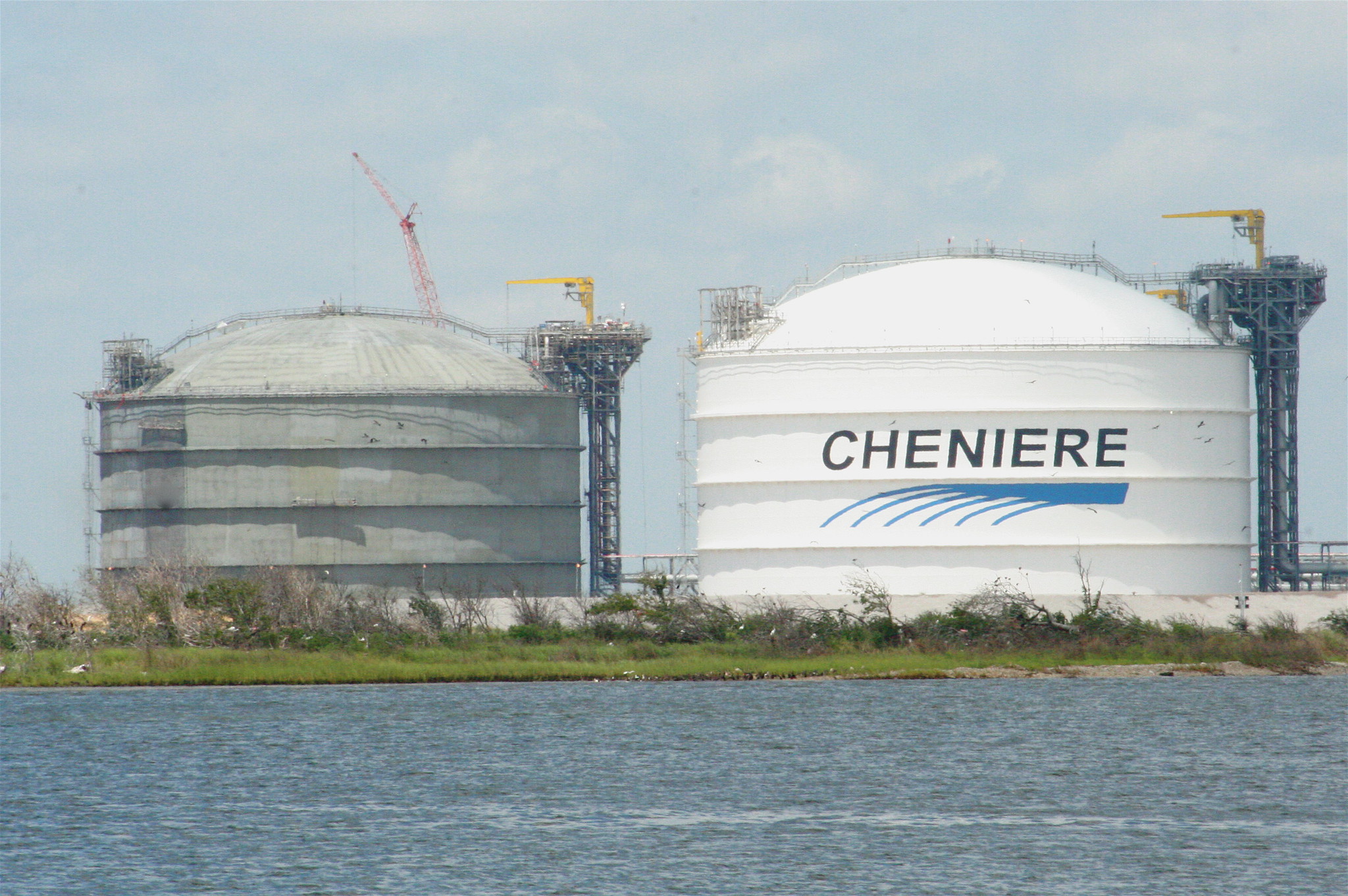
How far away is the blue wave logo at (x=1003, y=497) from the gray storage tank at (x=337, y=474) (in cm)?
1557

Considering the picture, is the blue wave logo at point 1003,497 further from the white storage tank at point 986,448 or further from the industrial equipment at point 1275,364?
the industrial equipment at point 1275,364

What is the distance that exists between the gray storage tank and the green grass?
31.6ft

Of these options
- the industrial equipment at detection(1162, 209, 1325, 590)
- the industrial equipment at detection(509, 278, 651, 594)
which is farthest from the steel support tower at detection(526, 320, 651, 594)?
the industrial equipment at detection(1162, 209, 1325, 590)

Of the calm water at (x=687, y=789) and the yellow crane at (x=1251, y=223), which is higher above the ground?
the yellow crane at (x=1251, y=223)

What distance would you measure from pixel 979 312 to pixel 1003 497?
600 centimetres

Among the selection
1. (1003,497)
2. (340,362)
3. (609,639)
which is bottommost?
(609,639)

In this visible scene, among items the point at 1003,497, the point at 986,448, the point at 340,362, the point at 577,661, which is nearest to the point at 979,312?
the point at 986,448

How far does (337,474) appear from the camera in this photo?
236ft

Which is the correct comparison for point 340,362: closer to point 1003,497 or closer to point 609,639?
point 609,639

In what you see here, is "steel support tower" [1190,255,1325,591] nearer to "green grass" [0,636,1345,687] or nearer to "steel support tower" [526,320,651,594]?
"green grass" [0,636,1345,687]

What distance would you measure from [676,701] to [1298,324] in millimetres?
31232

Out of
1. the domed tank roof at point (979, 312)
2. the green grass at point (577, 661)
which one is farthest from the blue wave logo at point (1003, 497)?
the green grass at point (577, 661)

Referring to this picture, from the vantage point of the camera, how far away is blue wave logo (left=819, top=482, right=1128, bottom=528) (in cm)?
6356

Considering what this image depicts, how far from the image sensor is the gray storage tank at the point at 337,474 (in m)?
71.8
